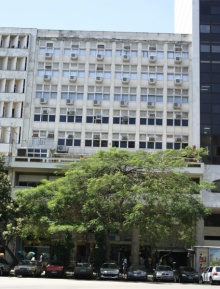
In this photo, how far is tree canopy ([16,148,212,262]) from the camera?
32.4 meters

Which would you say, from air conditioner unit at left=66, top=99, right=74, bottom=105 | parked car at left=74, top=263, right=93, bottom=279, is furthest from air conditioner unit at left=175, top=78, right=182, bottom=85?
parked car at left=74, top=263, right=93, bottom=279

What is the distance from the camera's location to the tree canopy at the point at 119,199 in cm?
3244

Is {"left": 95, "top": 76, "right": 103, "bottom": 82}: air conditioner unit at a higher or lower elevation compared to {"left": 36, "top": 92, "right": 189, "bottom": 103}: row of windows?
higher

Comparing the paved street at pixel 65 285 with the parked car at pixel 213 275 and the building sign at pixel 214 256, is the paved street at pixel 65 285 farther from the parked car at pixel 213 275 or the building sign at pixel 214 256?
the building sign at pixel 214 256

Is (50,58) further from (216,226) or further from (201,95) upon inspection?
(216,226)

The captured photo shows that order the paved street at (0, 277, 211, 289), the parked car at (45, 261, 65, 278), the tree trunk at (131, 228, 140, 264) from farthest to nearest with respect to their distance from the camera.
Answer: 1. the tree trunk at (131, 228, 140, 264)
2. the parked car at (45, 261, 65, 278)
3. the paved street at (0, 277, 211, 289)

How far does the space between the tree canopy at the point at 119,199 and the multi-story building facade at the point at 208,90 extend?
1022 centimetres

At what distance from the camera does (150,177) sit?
3441cm

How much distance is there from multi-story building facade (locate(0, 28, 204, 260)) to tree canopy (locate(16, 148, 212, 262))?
12.8 metres

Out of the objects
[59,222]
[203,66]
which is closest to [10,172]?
[59,222]

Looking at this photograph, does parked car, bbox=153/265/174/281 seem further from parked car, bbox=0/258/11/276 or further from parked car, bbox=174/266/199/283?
parked car, bbox=0/258/11/276

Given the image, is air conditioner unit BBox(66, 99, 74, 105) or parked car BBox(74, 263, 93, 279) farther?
air conditioner unit BBox(66, 99, 74, 105)

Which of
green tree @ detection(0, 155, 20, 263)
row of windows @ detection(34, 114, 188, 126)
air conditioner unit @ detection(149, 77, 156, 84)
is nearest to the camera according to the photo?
green tree @ detection(0, 155, 20, 263)

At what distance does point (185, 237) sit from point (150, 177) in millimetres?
5522
